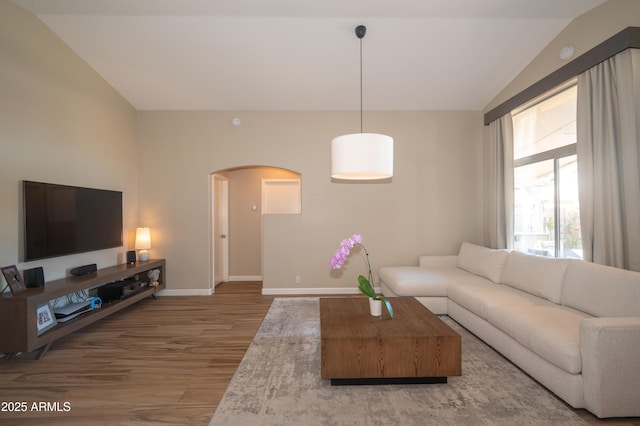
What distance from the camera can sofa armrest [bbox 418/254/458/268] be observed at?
15.1 ft

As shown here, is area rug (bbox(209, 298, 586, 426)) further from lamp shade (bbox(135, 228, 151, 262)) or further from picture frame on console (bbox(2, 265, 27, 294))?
lamp shade (bbox(135, 228, 151, 262))

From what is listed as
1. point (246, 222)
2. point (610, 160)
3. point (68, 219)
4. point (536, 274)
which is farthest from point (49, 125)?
point (610, 160)

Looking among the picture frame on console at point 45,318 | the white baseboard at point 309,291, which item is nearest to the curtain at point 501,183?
the white baseboard at point 309,291

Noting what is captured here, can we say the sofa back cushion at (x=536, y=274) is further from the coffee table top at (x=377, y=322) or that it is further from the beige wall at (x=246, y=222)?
the beige wall at (x=246, y=222)

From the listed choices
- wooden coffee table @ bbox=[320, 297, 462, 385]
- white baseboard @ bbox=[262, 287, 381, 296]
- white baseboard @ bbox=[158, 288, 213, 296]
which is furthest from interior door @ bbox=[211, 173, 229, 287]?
wooden coffee table @ bbox=[320, 297, 462, 385]

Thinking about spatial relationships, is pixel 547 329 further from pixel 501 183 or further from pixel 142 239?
pixel 142 239

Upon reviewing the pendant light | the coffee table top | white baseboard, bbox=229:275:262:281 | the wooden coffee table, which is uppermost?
the pendant light

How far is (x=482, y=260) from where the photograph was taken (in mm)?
3980

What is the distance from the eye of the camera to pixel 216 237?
566 cm

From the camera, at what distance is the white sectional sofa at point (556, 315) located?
5.91 ft

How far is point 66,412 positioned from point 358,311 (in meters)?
2.24

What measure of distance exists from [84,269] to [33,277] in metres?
0.69

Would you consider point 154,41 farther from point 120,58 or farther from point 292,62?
point 292,62

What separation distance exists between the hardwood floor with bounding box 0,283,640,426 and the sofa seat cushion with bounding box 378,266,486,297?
1801mm
